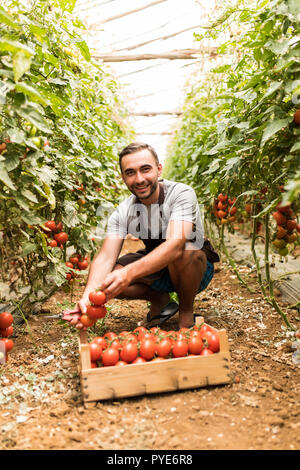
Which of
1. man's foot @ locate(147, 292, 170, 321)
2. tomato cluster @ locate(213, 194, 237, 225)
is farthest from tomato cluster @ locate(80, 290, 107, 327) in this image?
tomato cluster @ locate(213, 194, 237, 225)

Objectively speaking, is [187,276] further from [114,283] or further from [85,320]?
[85,320]

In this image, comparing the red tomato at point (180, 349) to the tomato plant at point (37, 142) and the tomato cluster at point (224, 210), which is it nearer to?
the tomato plant at point (37, 142)

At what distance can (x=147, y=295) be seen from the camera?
7.99ft

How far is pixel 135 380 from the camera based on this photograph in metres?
1.50

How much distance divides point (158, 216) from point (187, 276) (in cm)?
38

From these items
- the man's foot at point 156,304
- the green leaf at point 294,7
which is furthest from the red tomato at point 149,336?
the green leaf at point 294,7

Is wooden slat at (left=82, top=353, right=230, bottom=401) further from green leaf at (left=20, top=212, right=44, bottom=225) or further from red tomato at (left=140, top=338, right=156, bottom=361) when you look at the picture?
green leaf at (left=20, top=212, right=44, bottom=225)

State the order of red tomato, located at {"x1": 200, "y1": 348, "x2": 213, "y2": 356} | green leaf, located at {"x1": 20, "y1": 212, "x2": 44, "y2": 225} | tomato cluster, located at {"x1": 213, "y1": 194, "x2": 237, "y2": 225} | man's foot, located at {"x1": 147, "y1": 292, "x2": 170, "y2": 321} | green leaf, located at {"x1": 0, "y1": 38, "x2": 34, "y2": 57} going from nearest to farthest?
green leaf, located at {"x1": 0, "y1": 38, "x2": 34, "y2": 57}
green leaf, located at {"x1": 20, "y1": 212, "x2": 44, "y2": 225}
red tomato, located at {"x1": 200, "y1": 348, "x2": 213, "y2": 356}
man's foot, located at {"x1": 147, "y1": 292, "x2": 170, "y2": 321}
tomato cluster, located at {"x1": 213, "y1": 194, "x2": 237, "y2": 225}

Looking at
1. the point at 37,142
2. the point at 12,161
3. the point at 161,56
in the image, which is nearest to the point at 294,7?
the point at 37,142

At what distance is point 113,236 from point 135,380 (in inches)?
36.9

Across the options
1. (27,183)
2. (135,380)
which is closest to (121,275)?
(135,380)

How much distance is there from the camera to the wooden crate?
1.48 m

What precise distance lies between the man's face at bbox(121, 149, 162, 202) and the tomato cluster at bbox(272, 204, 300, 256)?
73 centimetres

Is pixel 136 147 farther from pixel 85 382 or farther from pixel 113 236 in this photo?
pixel 85 382
